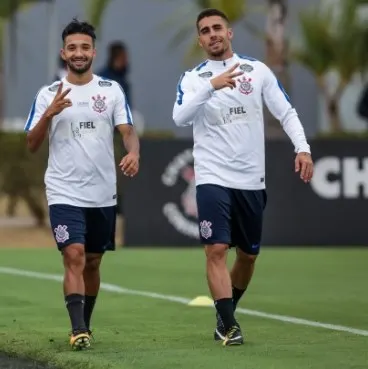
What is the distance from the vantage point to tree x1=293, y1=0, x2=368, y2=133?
98.9 feet

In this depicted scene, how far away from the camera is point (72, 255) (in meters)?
10.4

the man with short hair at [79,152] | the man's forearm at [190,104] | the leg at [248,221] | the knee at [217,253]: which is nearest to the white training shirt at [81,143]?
the man with short hair at [79,152]

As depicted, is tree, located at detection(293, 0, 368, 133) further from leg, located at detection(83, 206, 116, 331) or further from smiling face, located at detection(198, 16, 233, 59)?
leg, located at detection(83, 206, 116, 331)

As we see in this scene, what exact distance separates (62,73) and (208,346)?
39.1 ft

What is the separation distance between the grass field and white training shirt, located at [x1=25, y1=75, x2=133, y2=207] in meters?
0.99

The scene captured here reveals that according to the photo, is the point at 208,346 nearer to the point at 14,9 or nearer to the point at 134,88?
the point at 14,9

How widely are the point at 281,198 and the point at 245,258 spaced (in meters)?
8.84

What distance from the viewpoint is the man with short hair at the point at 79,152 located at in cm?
1042

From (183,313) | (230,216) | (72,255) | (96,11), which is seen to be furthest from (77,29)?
(96,11)

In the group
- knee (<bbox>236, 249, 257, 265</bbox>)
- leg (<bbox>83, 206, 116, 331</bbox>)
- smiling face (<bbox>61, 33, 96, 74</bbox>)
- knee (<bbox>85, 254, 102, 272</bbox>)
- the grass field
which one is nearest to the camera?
the grass field

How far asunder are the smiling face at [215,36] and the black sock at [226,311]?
5.39 feet

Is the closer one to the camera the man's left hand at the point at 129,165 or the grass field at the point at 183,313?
the grass field at the point at 183,313

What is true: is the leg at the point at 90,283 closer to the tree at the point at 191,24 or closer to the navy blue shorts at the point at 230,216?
the navy blue shorts at the point at 230,216

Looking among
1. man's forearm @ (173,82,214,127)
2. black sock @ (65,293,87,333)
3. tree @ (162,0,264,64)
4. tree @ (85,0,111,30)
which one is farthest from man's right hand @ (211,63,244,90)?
tree @ (162,0,264,64)
